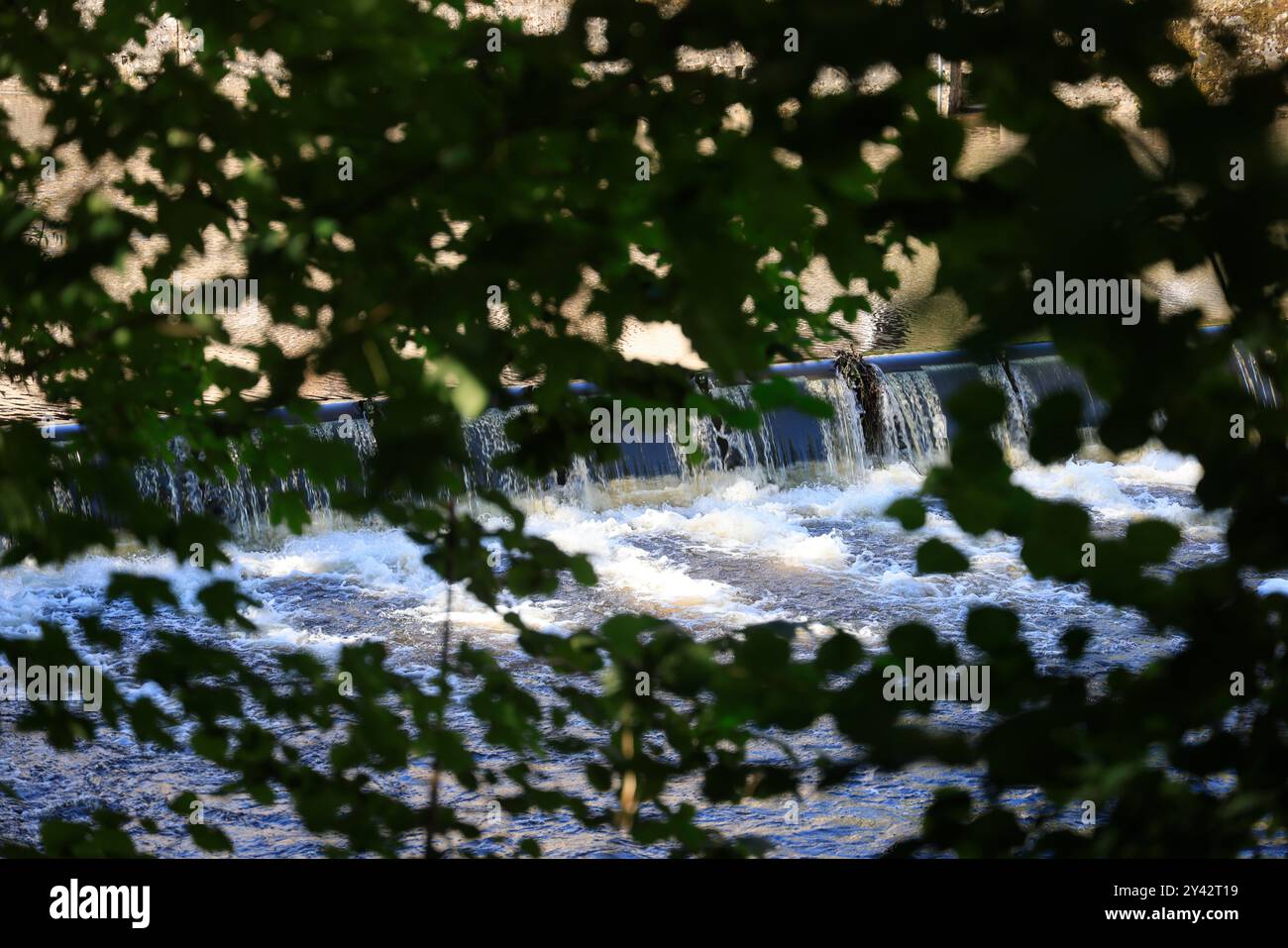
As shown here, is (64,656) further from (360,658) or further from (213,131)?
(213,131)

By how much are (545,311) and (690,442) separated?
49 centimetres

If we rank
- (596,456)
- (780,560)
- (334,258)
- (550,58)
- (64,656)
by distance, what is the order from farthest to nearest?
(780,560) → (596,456) → (334,258) → (64,656) → (550,58)

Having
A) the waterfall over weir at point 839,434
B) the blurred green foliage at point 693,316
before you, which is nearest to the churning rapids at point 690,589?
the waterfall over weir at point 839,434

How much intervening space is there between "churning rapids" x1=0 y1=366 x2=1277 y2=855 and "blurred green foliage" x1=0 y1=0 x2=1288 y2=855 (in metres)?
2.54

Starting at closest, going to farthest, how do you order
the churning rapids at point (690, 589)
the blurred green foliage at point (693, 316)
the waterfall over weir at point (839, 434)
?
the blurred green foliage at point (693, 316) < the churning rapids at point (690, 589) < the waterfall over weir at point (839, 434)

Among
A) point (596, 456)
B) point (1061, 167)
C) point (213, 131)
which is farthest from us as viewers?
point (596, 456)

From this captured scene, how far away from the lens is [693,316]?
0.93 m

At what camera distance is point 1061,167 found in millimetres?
848

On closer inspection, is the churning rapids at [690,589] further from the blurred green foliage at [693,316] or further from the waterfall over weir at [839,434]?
the blurred green foliage at [693,316]

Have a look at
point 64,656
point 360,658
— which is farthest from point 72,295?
point 360,658

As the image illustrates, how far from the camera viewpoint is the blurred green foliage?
94 cm

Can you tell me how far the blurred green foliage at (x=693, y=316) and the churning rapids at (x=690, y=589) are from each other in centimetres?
254

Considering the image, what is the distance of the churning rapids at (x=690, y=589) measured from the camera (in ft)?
15.0

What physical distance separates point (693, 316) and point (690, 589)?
19.6ft
